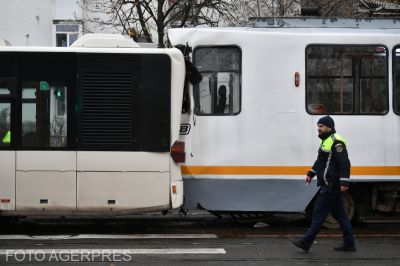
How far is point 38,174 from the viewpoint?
981 centimetres

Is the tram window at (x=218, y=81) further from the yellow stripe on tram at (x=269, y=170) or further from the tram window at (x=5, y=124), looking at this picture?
the tram window at (x=5, y=124)

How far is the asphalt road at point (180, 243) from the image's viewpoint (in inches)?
329

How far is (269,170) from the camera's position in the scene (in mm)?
10375

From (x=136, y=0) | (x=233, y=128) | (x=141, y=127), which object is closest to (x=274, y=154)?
(x=233, y=128)

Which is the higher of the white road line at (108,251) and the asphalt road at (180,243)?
the white road line at (108,251)

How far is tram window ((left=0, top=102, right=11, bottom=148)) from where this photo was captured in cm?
991

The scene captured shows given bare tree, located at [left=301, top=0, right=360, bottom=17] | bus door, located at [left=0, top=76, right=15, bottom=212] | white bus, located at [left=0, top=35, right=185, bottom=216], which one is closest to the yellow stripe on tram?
white bus, located at [left=0, top=35, right=185, bottom=216]

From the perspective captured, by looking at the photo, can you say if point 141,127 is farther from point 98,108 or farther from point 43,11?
point 43,11

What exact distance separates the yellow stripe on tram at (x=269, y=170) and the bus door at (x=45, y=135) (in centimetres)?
181

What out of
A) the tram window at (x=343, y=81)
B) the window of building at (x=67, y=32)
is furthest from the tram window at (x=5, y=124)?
the window of building at (x=67, y=32)

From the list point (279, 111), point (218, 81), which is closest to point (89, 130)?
point (218, 81)

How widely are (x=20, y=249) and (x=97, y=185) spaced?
1.49 meters

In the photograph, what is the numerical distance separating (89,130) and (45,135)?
647mm

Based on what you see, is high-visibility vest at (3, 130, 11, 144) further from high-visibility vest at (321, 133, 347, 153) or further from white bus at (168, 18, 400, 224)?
high-visibility vest at (321, 133, 347, 153)
